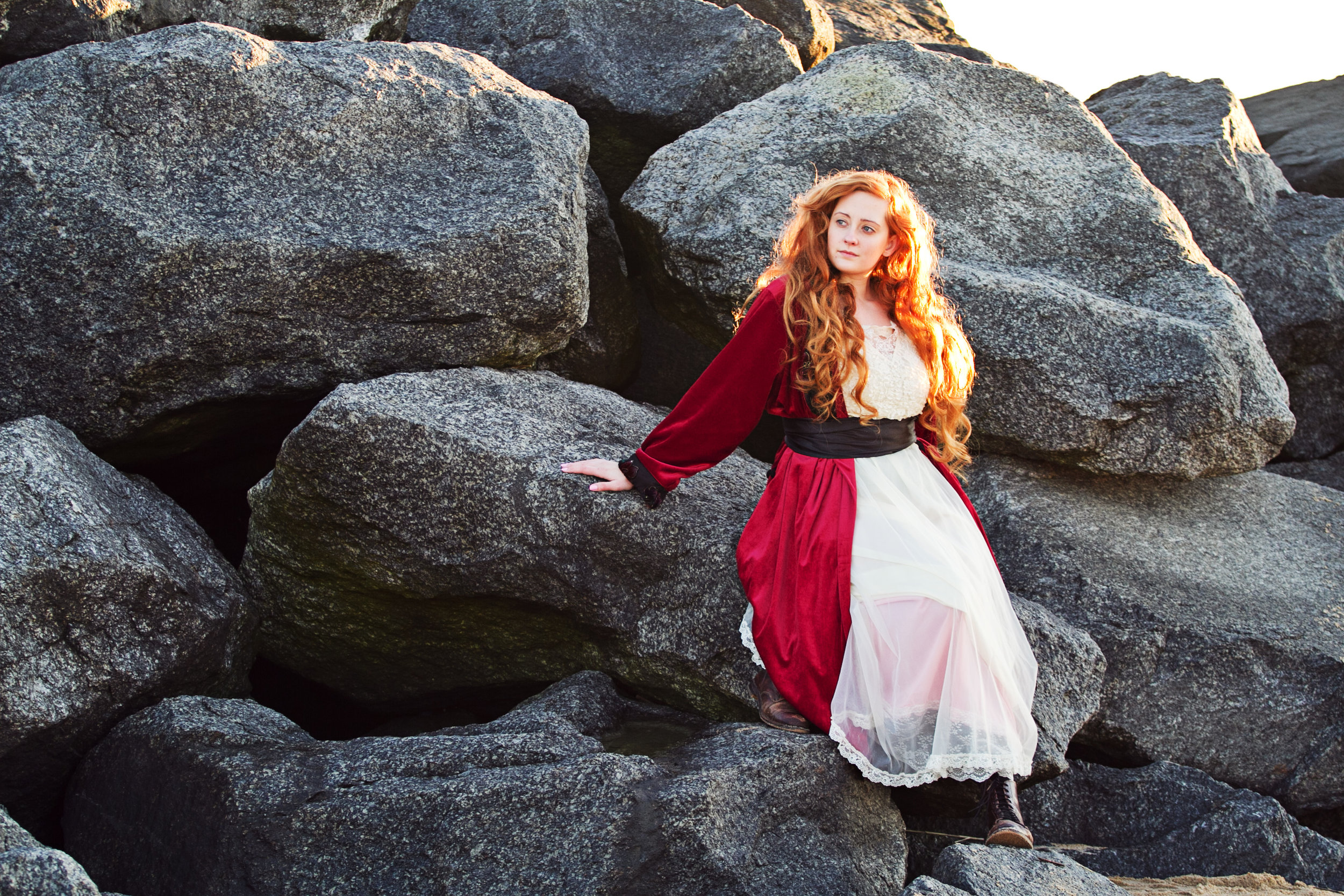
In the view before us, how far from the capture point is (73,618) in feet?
9.93

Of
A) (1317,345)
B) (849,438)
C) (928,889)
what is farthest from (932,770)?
(1317,345)

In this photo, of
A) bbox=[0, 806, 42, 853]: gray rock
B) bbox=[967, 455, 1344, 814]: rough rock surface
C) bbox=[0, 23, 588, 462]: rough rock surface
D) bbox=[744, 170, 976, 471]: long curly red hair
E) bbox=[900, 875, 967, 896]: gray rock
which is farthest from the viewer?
bbox=[967, 455, 1344, 814]: rough rock surface

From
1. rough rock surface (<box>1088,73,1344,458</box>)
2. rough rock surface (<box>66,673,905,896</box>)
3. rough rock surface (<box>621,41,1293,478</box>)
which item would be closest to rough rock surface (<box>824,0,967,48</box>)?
rough rock surface (<box>1088,73,1344,458</box>)

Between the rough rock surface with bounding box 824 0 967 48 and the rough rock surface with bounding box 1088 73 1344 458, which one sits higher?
the rough rock surface with bounding box 824 0 967 48

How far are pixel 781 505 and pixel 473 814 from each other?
1.27 metres

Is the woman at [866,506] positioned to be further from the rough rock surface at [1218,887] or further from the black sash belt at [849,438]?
the rough rock surface at [1218,887]

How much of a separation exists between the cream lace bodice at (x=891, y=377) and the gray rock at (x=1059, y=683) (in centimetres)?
74

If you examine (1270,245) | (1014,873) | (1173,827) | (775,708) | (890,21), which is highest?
(890,21)

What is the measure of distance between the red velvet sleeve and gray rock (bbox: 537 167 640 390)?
139 centimetres

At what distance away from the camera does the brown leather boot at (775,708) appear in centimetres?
300

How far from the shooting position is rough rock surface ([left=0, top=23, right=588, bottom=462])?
3527 mm

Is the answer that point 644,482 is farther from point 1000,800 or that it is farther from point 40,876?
point 40,876

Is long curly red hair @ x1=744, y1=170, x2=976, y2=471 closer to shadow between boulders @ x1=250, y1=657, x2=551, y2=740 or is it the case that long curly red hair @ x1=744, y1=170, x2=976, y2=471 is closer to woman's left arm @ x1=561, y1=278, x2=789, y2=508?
woman's left arm @ x1=561, y1=278, x2=789, y2=508

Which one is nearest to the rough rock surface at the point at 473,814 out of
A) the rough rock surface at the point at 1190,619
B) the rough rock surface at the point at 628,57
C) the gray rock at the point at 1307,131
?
the rough rock surface at the point at 1190,619
